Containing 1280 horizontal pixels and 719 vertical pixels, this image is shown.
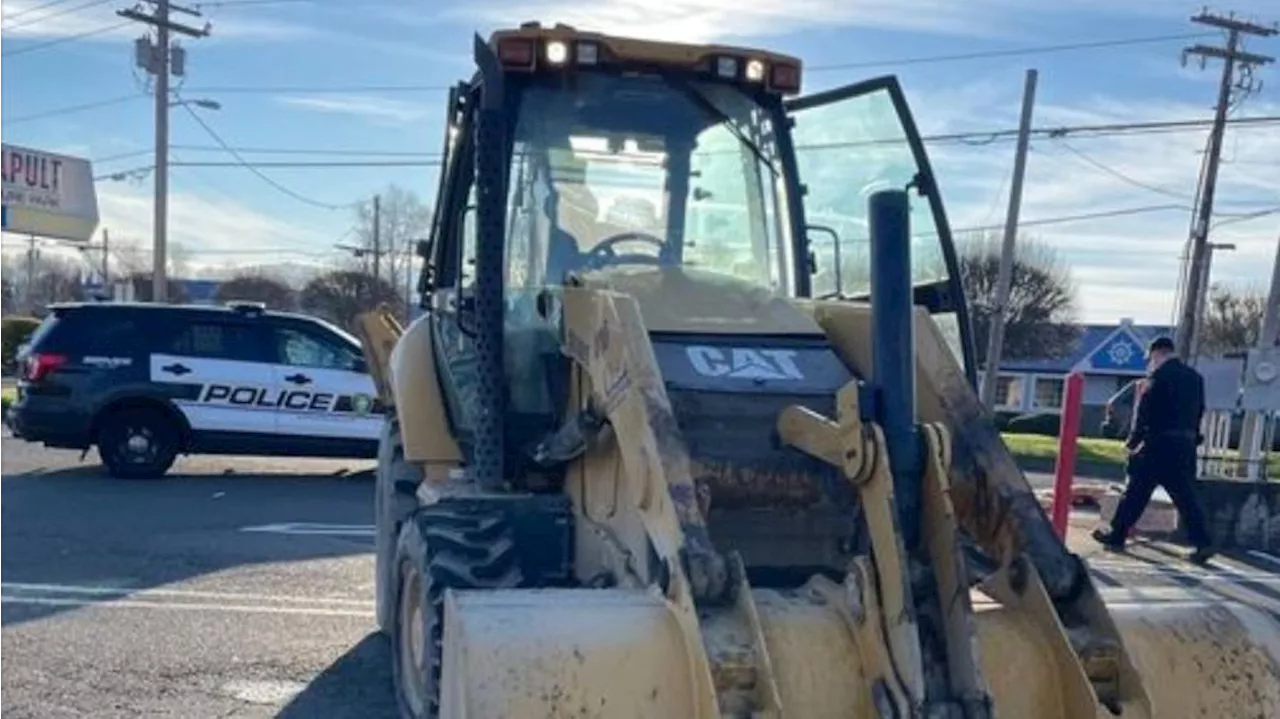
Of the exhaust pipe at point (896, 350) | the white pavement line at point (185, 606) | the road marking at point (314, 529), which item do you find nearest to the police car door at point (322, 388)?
the road marking at point (314, 529)

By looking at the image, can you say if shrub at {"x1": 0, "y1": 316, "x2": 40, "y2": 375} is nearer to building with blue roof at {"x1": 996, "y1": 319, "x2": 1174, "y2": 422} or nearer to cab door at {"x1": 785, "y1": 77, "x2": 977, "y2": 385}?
cab door at {"x1": 785, "y1": 77, "x2": 977, "y2": 385}

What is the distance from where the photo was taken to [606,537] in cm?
493

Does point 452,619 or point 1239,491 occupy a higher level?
point 452,619

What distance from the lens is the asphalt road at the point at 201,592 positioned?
22.0 ft

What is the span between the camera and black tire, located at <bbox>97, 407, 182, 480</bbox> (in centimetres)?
1521

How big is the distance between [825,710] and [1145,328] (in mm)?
57964

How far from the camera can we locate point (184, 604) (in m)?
8.66

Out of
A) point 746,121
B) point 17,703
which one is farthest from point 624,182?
point 17,703

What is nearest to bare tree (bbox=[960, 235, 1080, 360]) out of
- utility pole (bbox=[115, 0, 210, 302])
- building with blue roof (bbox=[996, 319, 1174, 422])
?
building with blue roof (bbox=[996, 319, 1174, 422])

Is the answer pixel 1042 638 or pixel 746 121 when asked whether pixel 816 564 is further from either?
pixel 746 121

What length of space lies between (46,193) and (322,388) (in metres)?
17.4

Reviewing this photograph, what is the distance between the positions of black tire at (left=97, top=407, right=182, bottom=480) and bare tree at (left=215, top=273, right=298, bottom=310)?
4810cm

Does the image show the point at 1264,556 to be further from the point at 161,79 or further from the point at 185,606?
the point at 161,79

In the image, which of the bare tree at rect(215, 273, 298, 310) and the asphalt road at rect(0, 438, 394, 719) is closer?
the asphalt road at rect(0, 438, 394, 719)
